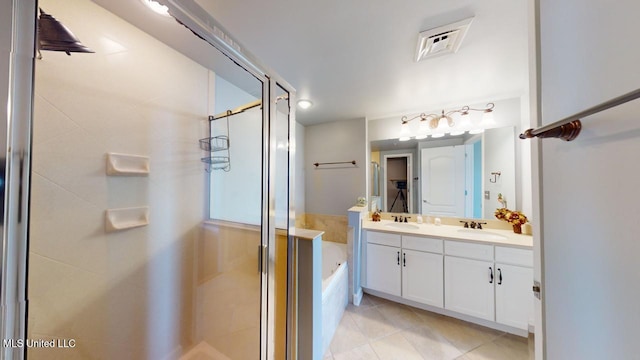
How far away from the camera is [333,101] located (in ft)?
7.21

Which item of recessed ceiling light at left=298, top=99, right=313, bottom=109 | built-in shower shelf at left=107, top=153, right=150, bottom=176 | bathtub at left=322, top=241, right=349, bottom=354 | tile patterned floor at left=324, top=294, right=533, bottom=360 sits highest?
recessed ceiling light at left=298, top=99, right=313, bottom=109

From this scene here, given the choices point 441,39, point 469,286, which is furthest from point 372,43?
point 469,286

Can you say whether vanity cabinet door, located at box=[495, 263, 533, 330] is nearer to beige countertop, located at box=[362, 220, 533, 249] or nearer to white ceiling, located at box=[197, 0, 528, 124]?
beige countertop, located at box=[362, 220, 533, 249]

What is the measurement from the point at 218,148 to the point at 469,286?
251 cm

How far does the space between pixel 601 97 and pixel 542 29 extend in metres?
0.35

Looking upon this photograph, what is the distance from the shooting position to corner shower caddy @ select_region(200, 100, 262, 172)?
1659 mm

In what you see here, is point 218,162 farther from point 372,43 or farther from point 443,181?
point 443,181

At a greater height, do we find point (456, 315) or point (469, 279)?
point (469, 279)

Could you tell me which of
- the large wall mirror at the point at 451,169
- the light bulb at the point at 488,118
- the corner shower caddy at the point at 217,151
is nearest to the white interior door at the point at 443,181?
the large wall mirror at the point at 451,169

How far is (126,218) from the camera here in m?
1.18

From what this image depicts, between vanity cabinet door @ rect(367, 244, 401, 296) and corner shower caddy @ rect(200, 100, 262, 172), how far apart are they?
1686 mm

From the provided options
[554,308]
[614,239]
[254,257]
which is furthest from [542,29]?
[254,257]

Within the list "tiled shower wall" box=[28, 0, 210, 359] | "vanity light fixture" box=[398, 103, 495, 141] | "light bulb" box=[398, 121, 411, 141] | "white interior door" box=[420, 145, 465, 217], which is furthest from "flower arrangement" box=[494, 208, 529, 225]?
"tiled shower wall" box=[28, 0, 210, 359]

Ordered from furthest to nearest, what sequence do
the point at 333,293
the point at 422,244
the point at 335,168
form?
the point at 335,168
the point at 422,244
the point at 333,293
